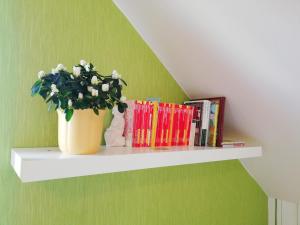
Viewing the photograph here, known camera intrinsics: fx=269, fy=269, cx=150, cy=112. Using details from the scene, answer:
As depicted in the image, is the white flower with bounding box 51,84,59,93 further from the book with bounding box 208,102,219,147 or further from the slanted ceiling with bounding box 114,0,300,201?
the book with bounding box 208,102,219,147

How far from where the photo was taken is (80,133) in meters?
0.90

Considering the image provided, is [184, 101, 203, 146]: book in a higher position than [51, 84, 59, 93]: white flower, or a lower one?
lower

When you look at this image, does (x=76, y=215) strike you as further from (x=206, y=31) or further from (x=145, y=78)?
(x=206, y=31)

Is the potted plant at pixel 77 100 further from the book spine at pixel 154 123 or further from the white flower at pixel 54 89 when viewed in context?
the book spine at pixel 154 123

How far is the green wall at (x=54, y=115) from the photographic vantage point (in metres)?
0.99

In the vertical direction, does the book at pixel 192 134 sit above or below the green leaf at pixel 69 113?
below

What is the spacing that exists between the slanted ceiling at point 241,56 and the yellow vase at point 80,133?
0.59 meters

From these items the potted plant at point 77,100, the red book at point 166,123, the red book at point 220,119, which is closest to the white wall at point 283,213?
the red book at point 220,119

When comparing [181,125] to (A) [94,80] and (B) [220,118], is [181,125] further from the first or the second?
(A) [94,80]

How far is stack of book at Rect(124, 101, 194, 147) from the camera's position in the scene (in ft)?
3.84

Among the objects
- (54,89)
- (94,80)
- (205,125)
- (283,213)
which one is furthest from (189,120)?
(283,213)

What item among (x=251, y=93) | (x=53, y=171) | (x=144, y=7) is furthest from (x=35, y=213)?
(x=251, y=93)

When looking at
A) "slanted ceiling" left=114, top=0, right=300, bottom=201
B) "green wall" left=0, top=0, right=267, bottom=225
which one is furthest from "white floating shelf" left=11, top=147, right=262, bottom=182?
"slanted ceiling" left=114, top=0, right=300, bottom=201

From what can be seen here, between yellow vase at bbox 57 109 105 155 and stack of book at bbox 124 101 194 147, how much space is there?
0.25 meters
